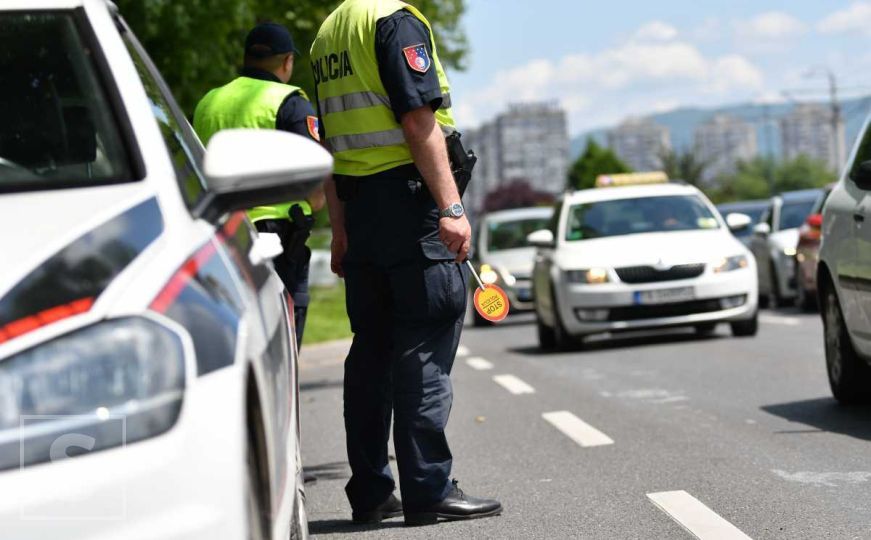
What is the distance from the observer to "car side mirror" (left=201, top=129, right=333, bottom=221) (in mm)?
3127

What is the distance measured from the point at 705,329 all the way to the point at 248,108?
37.7 feet

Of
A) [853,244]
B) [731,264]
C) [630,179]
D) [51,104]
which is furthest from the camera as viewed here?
[630,179]

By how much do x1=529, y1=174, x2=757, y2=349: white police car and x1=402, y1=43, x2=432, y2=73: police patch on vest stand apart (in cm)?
1026

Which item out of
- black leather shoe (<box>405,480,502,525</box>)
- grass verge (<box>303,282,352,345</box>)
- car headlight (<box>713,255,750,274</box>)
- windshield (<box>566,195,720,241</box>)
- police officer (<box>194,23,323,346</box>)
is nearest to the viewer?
black leather shoe (<box>405,480,502,525</box>)

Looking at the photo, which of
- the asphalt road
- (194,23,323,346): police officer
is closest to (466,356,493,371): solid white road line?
the asphalt road

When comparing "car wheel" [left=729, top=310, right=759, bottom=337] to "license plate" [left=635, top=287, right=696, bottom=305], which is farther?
"car wheel" [left=729, top=310, right=759, bottom=337]

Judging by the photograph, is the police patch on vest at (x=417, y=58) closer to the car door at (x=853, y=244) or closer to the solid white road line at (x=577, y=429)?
the solid white road line at (x=577, y=429)

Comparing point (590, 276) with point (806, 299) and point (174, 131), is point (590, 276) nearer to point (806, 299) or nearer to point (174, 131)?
point (806, 299)

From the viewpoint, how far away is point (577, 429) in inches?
342

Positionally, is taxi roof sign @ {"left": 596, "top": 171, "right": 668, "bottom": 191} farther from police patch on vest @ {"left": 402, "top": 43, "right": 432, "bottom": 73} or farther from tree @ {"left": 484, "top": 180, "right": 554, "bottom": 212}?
tree @ {"left": 484, "top": 180, "right": 554, "bottom": 212}

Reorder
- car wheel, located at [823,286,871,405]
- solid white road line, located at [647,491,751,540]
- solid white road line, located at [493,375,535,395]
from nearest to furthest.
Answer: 1. solid white road line, located at [647,491,751,540]
2. car wheel, located at [823,286,871,405]
3. solid white road line, located at [493,375,535,395]

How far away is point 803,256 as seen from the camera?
21125mm

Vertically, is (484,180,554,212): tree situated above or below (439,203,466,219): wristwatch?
below

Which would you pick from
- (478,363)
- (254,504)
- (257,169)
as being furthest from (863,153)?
(478,363)
